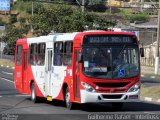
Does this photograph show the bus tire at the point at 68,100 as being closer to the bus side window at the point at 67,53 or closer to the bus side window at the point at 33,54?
the bus side window at the point at 67,53

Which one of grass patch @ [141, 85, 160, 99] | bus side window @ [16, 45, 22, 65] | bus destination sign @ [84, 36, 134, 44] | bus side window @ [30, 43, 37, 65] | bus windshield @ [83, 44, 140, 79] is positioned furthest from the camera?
bus side window @ [16, 45, 22, 65]

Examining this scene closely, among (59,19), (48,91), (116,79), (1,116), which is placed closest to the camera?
(1,116)

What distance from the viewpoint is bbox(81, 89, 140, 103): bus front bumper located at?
1953 cm

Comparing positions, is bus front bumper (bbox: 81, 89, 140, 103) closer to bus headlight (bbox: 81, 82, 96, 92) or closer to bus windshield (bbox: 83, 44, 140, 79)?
bus headlight (bbox: 81, 82, 96, 92)

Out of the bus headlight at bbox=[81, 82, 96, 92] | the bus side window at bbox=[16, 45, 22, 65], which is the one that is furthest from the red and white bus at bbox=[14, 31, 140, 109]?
the bus side window at bbox=[16, 45, 22, 65]

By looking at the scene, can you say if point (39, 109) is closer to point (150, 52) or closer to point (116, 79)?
point (116, 79)

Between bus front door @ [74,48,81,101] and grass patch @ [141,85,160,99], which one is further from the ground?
bus front door @ [74,48,81,101]

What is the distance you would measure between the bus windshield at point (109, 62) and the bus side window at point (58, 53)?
6.73 feet

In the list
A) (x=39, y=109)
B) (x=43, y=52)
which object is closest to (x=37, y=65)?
(x=43, y=52)

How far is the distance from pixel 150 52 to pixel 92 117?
63884 millimetres

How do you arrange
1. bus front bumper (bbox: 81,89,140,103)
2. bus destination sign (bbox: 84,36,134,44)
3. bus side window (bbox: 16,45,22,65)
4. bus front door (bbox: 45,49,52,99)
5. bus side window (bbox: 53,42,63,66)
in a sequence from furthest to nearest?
bus side window (bbox: 16,45,22,65) → bus front door (bbox: 45,49,52,99) → bus side window (bbox: 53,42,63,66) → bus destination sign (bbox: 84,36,134,44) → bus front bumper (bbox: 81,89,140,103)

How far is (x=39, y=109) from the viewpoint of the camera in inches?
819

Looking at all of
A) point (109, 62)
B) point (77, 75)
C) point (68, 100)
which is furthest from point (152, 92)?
point (77, 75)

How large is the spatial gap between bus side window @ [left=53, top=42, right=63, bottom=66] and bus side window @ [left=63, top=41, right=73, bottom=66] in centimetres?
39
